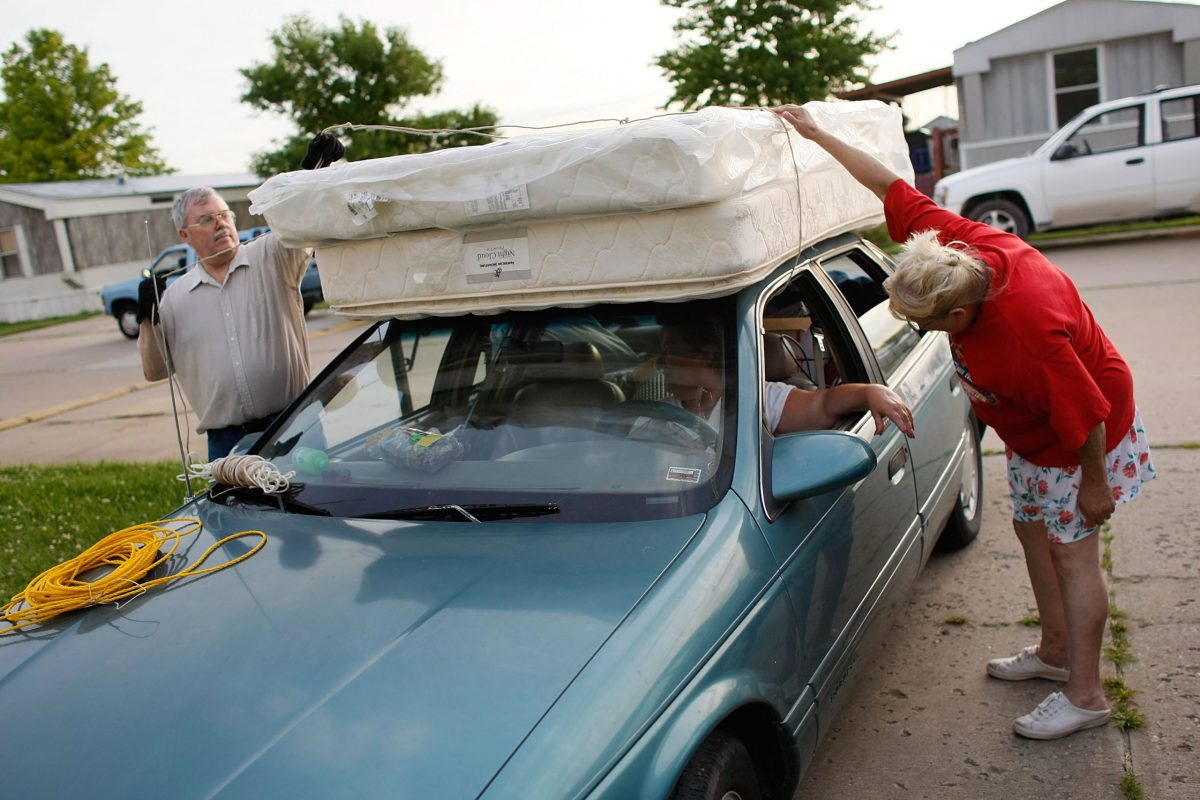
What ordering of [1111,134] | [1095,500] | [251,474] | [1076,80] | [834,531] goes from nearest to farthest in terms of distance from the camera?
[834,531] < [1095,500] < [251,474] < [1111,134] < [1076,80]

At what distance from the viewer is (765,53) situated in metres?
22.6

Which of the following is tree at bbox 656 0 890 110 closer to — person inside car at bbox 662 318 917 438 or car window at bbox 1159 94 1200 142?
car window at bbox 1159 94 1200 142

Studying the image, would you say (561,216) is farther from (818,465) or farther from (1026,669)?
(1026,669)

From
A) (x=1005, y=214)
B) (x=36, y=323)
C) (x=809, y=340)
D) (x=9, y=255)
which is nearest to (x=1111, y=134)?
(x=1005, y=214)

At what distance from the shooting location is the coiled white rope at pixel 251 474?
3.06m

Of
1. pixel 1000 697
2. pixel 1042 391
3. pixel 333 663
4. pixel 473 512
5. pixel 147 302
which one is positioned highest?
pixel 147 302

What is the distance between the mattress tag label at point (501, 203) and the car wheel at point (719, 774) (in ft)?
4.58

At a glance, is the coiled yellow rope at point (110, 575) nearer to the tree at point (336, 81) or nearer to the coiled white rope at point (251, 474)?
the coiled white rope at point (251, 474)

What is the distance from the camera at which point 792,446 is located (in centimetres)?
271

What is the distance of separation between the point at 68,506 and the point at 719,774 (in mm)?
5577

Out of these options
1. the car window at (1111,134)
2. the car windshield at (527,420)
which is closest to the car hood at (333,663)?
the car windshield at (527,420)

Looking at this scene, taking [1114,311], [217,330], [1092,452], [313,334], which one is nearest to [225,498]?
[217,330]

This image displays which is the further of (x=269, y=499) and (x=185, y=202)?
(x=185, y=202)

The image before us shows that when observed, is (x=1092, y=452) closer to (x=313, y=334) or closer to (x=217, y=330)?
(x=217, y=330)
